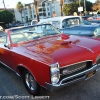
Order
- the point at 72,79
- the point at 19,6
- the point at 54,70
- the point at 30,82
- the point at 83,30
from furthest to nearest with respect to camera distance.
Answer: the point at 19,6 < the point at 83,30 < the point at 30,82 < the point at 72,79 < the point at 54,70

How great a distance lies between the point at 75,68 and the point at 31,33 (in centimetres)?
175

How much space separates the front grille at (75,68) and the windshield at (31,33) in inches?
61.1

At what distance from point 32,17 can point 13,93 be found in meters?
61.2

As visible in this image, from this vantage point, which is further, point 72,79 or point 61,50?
point 61,50

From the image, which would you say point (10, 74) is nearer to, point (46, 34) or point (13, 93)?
point (13, 93)

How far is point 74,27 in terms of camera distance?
280 inches

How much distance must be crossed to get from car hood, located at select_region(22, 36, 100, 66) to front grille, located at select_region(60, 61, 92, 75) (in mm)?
136

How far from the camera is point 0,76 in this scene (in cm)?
486

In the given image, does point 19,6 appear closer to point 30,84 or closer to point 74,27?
point 74,27

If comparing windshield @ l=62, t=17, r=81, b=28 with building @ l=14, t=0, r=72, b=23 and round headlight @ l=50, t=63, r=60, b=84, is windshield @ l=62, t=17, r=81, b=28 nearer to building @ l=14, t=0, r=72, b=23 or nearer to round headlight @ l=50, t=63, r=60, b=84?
round headlight @ l=50, t=63, r=60, b=84

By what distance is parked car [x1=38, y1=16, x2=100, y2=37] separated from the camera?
21.0 ft

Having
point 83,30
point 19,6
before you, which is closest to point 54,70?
point 83,30

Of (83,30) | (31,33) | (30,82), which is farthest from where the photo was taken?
(83,30)

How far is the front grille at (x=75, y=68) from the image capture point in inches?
114
